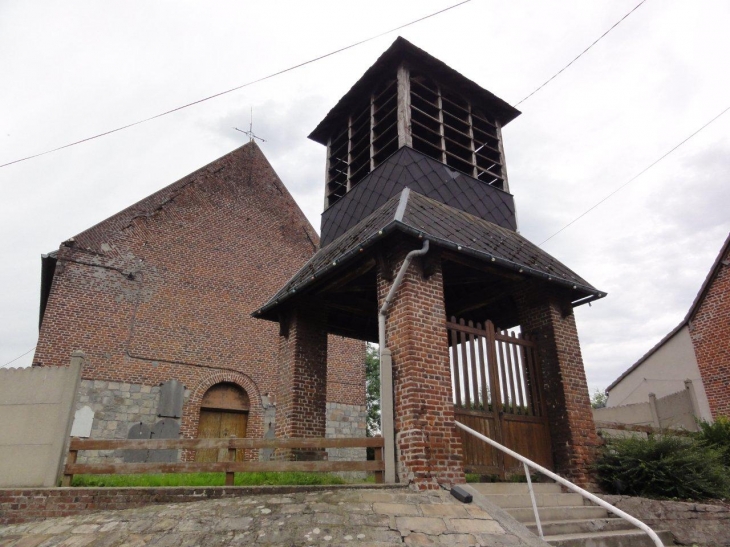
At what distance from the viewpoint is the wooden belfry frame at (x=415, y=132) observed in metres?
9.69

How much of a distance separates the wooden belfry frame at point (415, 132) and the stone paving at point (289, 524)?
6207 mm

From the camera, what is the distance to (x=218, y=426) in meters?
14.2

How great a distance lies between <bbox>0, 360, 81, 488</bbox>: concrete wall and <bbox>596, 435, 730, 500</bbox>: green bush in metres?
7.48

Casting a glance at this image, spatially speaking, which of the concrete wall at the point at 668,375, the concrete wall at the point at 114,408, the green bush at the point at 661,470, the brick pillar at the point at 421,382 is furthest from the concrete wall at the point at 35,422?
the concrete wall at the point at 668,375

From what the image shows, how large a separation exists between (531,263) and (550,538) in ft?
13.5

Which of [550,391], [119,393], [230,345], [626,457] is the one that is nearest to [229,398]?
[230,345]

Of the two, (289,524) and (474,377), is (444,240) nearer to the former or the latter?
(474,377)

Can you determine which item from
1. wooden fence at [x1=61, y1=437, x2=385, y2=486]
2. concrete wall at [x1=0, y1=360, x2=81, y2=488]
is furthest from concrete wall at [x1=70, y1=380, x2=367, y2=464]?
wooden fence at [x1=61, y1=437, x2=385, y2=486]

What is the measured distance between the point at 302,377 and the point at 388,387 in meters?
2.65

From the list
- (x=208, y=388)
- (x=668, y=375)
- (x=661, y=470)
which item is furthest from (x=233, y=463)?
(x=668, y=375)

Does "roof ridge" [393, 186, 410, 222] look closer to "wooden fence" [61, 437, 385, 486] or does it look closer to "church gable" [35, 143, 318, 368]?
"wooden fence" [61, 437, 385, 486]

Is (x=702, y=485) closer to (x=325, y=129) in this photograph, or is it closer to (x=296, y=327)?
(x=296, y=327)

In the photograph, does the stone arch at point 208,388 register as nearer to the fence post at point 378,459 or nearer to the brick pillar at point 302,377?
the brick pillar at point 302,377

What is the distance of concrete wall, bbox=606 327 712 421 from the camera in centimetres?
1406
